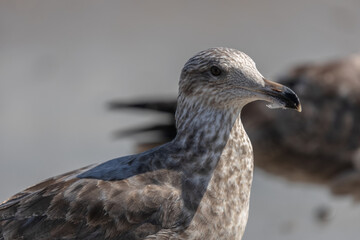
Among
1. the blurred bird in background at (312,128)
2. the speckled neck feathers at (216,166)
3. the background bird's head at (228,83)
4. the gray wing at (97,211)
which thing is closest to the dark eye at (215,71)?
the background bird's head at (228,83)

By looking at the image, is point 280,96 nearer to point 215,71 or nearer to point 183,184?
point 215,71

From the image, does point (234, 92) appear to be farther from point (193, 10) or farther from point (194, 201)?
point (193, 10)

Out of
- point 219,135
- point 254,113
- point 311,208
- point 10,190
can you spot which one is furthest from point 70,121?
point 219,135

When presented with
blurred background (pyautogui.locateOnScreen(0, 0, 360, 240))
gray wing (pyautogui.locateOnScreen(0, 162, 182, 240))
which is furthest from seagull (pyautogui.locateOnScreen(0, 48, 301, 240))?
blurred background (pyautogui.locateOnScreen(0, 0, 360, 240))

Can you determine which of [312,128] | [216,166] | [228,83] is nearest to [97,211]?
[216,166]

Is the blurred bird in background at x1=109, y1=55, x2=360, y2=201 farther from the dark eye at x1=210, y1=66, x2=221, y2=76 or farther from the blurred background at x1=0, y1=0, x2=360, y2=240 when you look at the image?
the dark eye at x1=210, y1=66, x2=221, y2=76

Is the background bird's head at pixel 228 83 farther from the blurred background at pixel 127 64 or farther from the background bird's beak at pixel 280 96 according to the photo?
the blurred background at pixel 127 64
